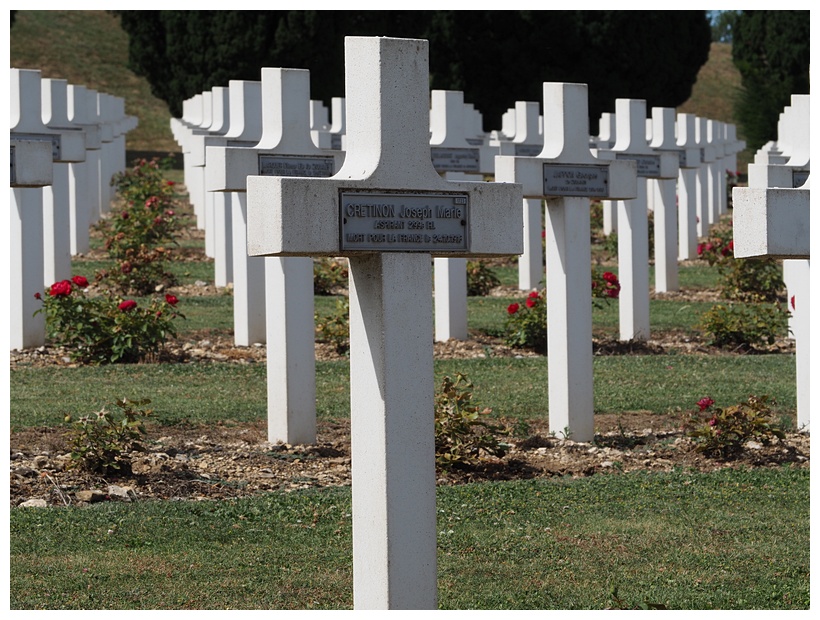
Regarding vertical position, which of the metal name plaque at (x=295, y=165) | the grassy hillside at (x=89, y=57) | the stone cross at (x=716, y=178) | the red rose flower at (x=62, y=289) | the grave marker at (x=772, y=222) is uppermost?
the grassy hillside at (x=89, y=57)

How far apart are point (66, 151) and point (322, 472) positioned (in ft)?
15.9

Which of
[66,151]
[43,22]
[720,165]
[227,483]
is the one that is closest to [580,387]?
[227,483]

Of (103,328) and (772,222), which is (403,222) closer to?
(772,222)

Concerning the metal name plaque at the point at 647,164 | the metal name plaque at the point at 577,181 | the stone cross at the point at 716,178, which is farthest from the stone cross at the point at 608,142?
the metal name plaque at the point at 577,181

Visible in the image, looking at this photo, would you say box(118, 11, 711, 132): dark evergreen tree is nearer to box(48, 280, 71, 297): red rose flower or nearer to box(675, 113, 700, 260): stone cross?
box(675, 113, 700, 260): stone cross

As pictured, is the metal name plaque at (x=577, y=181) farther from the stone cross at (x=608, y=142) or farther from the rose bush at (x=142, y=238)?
the stone cross at (x=608, y=142)

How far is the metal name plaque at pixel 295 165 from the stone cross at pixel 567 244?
1.16m

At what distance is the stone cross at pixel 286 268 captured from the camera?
923 cm

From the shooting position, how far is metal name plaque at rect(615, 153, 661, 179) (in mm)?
14078

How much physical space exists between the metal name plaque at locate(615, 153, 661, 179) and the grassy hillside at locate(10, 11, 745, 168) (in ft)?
93.5

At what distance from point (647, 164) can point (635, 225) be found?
2.07 feet

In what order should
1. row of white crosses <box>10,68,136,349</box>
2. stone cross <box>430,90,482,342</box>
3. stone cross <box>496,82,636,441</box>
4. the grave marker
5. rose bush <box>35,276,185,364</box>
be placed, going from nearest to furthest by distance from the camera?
1. the grave marker
2. stone cross <box>496,82,636,441</box>
3. rose bush <box>35,276,185,364</box>
4. row of white crosses <box>10,68,136,349</box>
5. stone cross <box>430,90,482,342</box>

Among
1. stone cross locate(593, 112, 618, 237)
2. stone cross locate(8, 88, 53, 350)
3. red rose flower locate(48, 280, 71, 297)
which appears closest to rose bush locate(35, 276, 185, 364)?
red rose flower locate(48, 280, 71, 297)

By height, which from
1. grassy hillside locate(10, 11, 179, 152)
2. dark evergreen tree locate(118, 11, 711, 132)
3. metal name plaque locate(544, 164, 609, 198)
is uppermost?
grassy hillside locate(10, 11, 179, 152)
